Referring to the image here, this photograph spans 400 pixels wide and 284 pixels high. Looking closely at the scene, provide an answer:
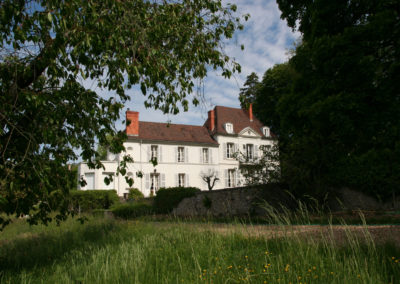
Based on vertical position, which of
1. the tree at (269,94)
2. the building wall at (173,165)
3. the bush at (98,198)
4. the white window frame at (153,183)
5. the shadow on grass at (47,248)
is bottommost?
the shadow on grass at (47,248)

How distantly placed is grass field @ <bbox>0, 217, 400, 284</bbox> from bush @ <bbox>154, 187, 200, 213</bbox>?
10014mm

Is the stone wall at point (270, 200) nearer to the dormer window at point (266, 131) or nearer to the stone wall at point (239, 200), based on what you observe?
the stone wall at point (239, 200)

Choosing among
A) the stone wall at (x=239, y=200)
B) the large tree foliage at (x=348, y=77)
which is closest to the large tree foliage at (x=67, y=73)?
the large tree foliage at (x=348, y=77)

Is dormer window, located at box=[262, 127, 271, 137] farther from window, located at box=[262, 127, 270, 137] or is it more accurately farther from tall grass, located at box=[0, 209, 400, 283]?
tall grass, located at box=[0, 209, 400, 283]

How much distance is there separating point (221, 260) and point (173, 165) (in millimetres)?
24197

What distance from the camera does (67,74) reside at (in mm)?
3627

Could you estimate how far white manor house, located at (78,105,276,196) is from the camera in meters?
26.0

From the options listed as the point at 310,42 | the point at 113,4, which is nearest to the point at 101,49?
the point at 113,4

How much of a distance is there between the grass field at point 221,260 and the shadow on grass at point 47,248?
0.8 inches

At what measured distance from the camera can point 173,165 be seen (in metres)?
27.8

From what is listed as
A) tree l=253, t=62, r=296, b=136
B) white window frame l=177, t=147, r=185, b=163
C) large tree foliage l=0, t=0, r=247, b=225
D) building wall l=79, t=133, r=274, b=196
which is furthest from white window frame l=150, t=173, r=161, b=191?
large tree foliage l=0, t=0, r=247, b=225

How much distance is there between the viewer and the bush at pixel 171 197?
53.6ft

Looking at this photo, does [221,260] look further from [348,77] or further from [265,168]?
[265,168]

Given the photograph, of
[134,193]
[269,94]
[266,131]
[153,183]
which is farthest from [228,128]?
[134,193]
